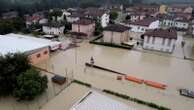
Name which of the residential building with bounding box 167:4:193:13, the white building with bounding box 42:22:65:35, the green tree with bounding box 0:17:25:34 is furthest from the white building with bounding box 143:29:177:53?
the residential building with bounding box 167:4:193:13

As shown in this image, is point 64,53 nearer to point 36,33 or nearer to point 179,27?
point 36,33

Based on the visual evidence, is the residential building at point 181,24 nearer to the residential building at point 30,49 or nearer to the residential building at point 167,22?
the residential building at point 167,22

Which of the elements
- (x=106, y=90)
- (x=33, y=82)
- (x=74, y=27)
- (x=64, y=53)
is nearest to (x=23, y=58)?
(x=33, y=82)

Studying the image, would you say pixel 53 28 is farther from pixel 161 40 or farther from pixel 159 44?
pixel 161 40

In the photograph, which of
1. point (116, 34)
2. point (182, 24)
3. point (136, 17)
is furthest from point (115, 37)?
point (182, 24)

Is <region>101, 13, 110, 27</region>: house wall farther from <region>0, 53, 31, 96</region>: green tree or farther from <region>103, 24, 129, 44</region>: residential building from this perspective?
<region>0, 53, 31, 96</region>: green tree
